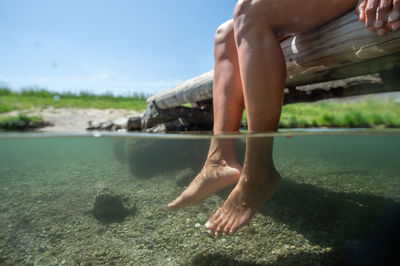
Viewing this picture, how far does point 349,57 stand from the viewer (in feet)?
4.84

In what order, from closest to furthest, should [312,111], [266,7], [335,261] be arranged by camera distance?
[266,7] < [335,261] < [312,111]

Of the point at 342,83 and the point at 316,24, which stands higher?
the point at 316,24

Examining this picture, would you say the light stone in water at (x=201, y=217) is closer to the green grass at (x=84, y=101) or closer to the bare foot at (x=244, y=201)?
the bare foot at (x=244, y=201)

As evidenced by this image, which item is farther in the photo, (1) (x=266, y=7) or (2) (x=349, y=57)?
(2) (x=349, y=57)

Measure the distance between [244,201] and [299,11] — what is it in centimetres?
140

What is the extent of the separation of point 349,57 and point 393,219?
1974mm

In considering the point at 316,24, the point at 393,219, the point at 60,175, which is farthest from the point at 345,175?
the point at 60,175

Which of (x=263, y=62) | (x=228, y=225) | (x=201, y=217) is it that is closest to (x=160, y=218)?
(x=201, y=217)

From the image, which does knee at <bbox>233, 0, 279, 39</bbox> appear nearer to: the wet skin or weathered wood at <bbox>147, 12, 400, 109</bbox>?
the wet skin

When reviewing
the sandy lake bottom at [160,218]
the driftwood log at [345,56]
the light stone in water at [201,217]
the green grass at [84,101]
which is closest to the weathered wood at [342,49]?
the driftwood log at [345,56]

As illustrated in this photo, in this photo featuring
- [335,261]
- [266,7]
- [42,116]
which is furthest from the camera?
[42,116]

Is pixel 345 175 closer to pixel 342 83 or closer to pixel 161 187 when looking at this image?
pixel 342 83

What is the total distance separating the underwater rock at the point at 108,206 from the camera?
1957mm

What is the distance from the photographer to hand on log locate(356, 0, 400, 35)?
963 millimetres
